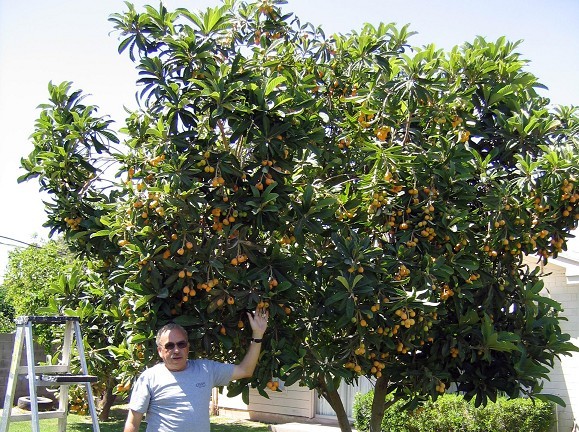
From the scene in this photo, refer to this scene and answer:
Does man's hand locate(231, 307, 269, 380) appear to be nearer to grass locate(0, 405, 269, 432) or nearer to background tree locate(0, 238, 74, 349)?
grass locate(0, 405, 269, 432)

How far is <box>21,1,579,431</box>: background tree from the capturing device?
5059 mm

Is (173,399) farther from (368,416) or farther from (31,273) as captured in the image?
(31,273)

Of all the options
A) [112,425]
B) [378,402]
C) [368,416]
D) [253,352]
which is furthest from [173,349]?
[112,425]

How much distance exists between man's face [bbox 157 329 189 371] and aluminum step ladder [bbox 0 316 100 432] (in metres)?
1.36

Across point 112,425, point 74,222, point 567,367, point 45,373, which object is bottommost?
point 112,425

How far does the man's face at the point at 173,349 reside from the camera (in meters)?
4.54

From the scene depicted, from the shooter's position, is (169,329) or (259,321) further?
(259,321)

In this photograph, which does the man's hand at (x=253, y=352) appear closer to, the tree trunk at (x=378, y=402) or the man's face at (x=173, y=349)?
the man's face at (x=173, y=349)

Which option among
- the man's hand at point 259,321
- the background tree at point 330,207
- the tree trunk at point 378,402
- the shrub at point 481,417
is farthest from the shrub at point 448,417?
the man's hand at point 259,321

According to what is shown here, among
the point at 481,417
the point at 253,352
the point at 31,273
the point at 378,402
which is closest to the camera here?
the point at 253,352

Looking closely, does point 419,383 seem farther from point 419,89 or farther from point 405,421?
point 405,421

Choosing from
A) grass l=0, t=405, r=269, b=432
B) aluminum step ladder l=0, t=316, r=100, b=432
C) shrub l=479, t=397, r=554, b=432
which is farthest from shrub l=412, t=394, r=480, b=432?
aluminum step ladder l=0, t=316, r=100, b=432

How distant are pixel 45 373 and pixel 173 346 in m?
2.14

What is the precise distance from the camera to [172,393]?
4523 millimetres
